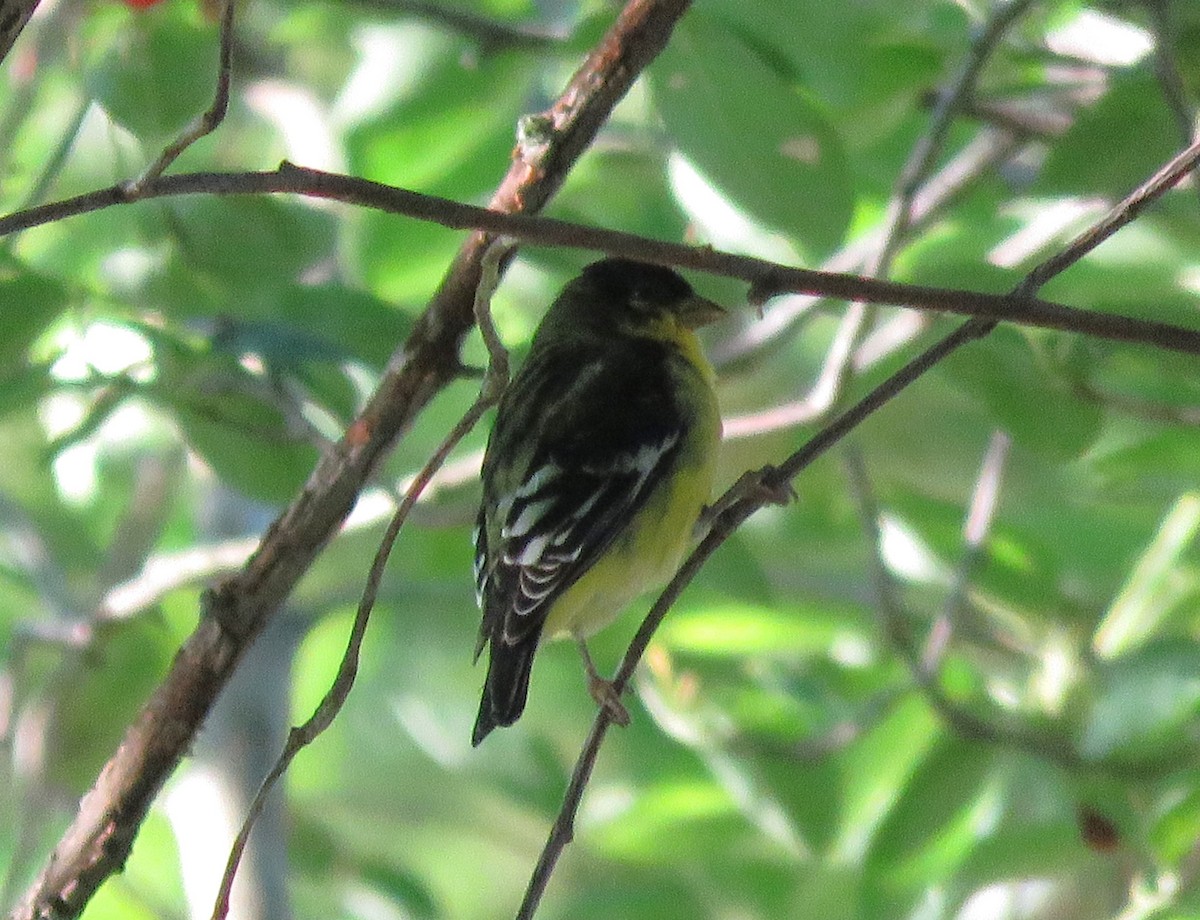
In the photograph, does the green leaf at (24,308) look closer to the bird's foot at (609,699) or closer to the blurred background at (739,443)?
the blurred background at (739,443)

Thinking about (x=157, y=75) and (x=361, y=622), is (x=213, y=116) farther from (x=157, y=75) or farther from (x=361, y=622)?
(x=157, y=75)

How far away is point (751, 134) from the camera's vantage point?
2.35 meters

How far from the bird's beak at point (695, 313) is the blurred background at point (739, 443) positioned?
0.14m

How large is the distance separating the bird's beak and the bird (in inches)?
A: 3.4

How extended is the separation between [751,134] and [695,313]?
50.1 inches

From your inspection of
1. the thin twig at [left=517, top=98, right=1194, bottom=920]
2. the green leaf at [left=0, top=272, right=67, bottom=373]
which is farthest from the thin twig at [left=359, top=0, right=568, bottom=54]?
the thin twig at [left=517, top=98, right=1194, bottom=920]

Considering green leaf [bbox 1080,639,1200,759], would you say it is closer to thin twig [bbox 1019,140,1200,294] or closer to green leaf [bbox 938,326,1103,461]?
green leaf [bbox 938,326,1103,461]

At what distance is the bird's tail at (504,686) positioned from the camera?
2711mm

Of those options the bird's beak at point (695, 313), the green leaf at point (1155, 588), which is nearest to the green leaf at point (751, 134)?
the green leaf at point (1155, 588)

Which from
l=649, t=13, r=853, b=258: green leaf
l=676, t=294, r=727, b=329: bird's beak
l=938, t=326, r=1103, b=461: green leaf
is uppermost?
l=676, t=294, r=727, b=329: bird's beak

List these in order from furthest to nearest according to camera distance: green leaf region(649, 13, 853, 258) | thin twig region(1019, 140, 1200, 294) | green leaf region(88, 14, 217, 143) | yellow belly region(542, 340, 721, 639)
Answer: yellow belly region(542, 340, 721, 639), green leaf region(88, 14, 217, 143), green leaf region(649, 13, 853, 258), thin twig region(1019, 140, 1200, 294)

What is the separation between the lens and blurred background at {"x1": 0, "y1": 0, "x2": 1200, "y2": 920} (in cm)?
250

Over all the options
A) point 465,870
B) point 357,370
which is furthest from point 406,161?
point 465,870

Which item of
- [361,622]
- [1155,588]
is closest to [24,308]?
[361,622]
